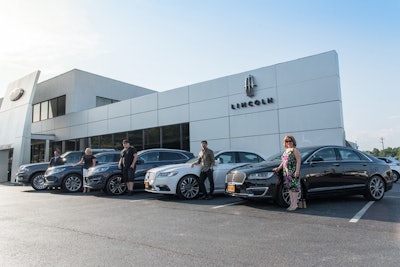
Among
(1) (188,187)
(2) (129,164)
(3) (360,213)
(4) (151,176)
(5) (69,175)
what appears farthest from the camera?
(5) (69,175)

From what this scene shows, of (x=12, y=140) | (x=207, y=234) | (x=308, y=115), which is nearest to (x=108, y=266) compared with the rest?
(x=207, y=234)

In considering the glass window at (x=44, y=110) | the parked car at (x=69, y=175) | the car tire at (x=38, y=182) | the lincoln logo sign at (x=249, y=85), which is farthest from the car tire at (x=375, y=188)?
the glass window at (x=44, y=110)

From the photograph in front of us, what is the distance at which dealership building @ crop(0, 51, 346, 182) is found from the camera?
45.8 feet

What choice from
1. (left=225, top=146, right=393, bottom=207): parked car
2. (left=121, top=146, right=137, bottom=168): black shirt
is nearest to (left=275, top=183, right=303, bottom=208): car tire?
(left=225, top=146, right=393, bottom=207): parked car

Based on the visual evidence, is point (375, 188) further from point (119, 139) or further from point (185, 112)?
point (119, 139)

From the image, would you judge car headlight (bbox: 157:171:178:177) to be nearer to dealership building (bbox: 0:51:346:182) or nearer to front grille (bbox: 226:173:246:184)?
front grille (bbox: 226:173:246:184)

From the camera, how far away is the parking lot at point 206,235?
13.5 ft

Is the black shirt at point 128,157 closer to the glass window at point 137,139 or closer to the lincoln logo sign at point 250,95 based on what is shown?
the lincoln logo sign at point 250,95

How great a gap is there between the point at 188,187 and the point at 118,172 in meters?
3.05

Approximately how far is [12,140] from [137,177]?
1674 centimetres

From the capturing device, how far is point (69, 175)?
13289mm

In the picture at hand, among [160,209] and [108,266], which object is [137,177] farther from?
[108,266]

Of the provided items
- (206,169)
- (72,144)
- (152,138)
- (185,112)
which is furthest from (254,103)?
(72,144)

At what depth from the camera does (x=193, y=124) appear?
18.2 m
